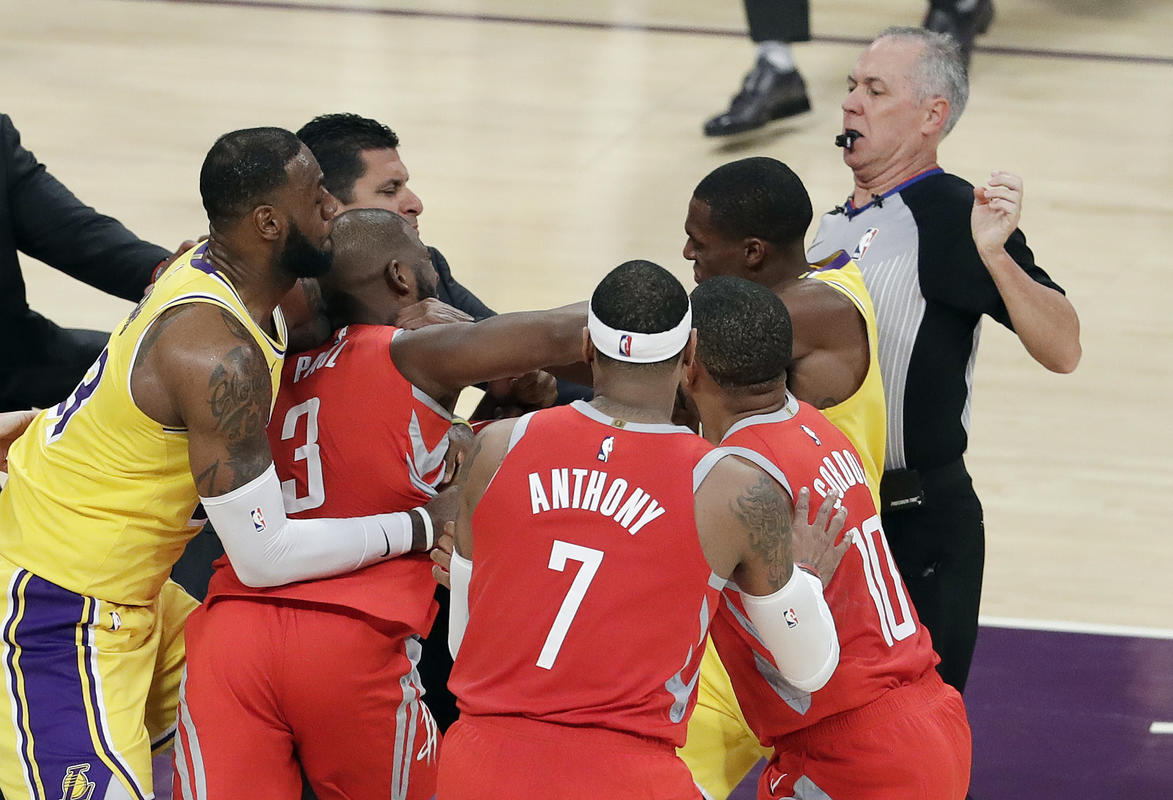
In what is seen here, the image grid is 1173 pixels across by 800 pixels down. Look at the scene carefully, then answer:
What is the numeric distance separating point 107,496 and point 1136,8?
11.2 m

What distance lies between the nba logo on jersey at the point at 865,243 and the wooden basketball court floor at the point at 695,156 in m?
1.46

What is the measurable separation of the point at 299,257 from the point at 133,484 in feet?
1.82

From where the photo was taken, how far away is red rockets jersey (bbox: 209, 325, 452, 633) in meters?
3.28

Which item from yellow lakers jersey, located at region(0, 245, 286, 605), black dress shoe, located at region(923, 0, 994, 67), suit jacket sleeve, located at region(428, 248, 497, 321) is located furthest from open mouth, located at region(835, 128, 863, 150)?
black dress shoe, located at region(923, 0, 994, 67)

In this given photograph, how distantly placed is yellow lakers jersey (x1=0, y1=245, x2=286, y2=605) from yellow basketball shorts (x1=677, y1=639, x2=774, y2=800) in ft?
3.81

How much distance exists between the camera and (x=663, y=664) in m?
2.78

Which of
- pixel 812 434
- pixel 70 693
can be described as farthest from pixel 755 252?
pixel 70 693

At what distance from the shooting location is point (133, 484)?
3.17m

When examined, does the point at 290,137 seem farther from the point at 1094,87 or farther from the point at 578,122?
the point at 1094,87

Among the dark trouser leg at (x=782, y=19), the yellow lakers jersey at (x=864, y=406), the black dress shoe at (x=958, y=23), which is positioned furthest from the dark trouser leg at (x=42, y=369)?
the black dress shoe at (x=958, y=23)

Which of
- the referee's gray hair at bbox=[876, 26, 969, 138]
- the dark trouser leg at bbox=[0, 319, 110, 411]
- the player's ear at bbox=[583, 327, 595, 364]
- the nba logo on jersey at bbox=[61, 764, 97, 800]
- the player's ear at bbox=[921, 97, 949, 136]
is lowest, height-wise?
the nba logo on jersey at bbox=[61, 764, 97, 800]

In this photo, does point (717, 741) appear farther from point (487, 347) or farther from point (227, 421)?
point (227, 421)

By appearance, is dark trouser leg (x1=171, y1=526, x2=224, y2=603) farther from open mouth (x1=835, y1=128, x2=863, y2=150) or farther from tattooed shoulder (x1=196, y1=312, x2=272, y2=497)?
open mouth (x1=835, y1=128, x2=863, y2=150)

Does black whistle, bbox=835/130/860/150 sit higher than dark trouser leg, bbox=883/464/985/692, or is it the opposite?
black whistle, bbox=835/130/860/150
